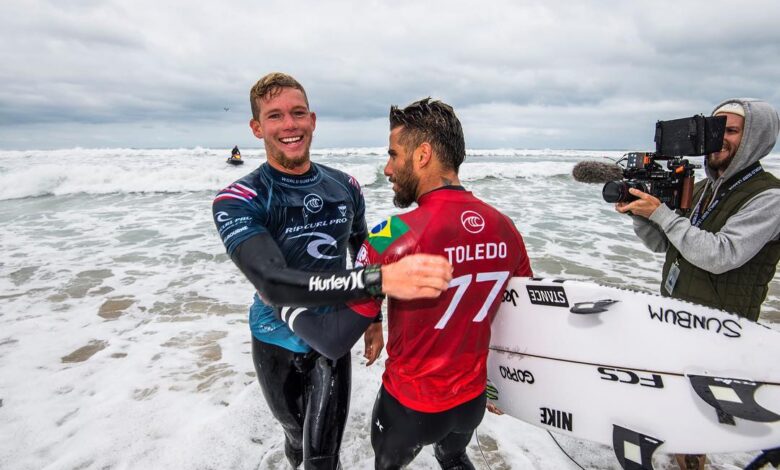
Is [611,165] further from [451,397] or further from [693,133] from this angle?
[451,397]

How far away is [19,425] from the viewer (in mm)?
3369

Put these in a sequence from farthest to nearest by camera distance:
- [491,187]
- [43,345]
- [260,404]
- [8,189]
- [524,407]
Answer: [491,187] → [8,189] → [43,345] → [260,404] → [524,407]

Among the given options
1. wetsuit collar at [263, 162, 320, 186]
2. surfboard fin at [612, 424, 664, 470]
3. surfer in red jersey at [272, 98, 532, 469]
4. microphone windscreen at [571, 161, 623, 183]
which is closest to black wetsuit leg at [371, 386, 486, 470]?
surfer in red jersey at [272, 98, 532, 469]

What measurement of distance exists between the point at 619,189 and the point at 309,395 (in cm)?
233

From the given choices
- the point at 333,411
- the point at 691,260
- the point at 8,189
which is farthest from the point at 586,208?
the point at 8,189

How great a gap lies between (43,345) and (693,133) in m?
6.74

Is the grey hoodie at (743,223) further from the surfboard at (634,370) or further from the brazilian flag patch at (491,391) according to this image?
the brazilian flag patch at (491,391)

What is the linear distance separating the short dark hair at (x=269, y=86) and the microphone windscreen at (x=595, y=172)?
2224 millimetres

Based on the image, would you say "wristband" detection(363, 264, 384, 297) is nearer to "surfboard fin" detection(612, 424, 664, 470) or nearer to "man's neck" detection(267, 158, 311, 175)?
"man's neck" detection(267, 158, 311, 175)

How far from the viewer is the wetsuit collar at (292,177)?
2287 millimetres

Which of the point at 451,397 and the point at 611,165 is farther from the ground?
the point at 611,165

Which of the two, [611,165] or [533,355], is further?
[611,165]

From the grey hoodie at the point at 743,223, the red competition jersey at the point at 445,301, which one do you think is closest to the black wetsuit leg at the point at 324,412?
the red competition jersey at the point at 445,301

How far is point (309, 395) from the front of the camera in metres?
2.29
